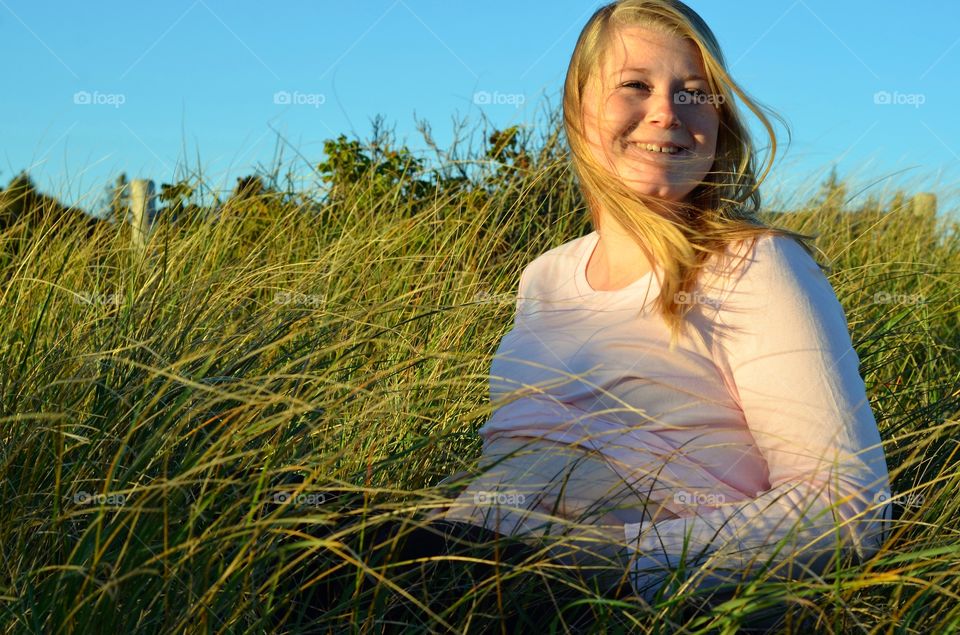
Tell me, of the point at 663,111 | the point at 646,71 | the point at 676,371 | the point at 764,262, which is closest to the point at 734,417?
the point at 676,371

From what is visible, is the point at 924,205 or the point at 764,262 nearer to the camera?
the point at 764,262

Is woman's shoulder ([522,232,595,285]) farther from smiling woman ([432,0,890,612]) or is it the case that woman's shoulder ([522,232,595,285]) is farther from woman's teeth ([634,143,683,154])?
woman's teeth ([634,143,683,154])

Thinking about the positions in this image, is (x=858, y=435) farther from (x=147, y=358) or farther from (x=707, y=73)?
(x=147, y=358)

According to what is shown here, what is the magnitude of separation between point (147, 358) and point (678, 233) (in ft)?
4.37

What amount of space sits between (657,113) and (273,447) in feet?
3.84

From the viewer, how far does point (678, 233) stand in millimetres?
2109

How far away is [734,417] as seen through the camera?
6.57 feet

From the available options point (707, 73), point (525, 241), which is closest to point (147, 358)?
point (707, 73)

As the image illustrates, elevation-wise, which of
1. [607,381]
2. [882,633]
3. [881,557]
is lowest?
[882,633]

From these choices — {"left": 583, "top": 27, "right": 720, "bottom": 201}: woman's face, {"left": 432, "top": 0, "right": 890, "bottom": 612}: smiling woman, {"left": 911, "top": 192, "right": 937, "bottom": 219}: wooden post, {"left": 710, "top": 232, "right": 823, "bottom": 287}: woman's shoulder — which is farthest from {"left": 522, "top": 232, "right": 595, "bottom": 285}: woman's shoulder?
{"left": 911, "top": 192, "right": 937, "bottom": 219}: wooden post

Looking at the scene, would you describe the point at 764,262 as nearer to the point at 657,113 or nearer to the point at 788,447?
the point at 788,447

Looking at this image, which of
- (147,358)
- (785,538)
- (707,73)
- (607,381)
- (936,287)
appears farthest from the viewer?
(936,287)

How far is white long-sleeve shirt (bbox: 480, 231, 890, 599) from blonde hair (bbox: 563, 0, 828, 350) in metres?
0.05

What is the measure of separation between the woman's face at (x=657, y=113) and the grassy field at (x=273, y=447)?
52cm
